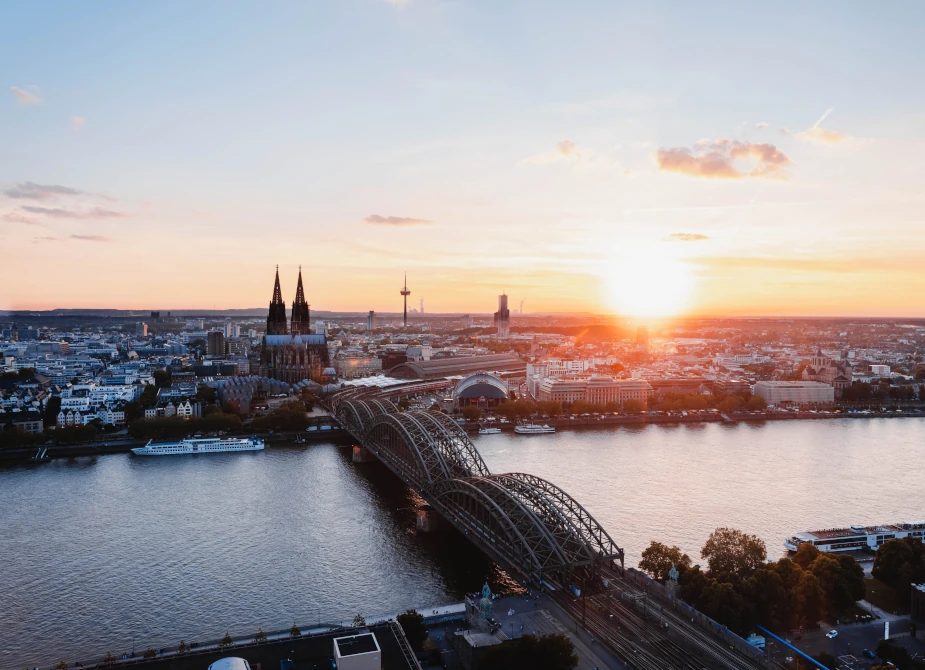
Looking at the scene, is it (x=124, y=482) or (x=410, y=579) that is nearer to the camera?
(x=410, y=579)

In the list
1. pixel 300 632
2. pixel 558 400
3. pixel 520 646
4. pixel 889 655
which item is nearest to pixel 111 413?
pixel 558 400

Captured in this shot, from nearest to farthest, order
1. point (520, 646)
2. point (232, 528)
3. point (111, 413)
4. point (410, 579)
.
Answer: point (520, 646) < point (410, 579) < point (232, 528) < point (111, 413)

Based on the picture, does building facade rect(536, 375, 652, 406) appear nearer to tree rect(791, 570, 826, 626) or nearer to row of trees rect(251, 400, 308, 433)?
row of trees rect(251, 400, 308, 433)

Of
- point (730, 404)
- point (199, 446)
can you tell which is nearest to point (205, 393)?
point (199, 446)

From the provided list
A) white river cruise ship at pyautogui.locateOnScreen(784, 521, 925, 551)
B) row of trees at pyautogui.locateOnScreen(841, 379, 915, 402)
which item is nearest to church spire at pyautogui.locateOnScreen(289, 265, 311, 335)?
row of trees at pyautogui.locateOnScreen(841, 379, 915, 402)

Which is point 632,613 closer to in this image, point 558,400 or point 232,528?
point 232,528

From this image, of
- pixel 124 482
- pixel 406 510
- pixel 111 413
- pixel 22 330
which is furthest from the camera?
pixel 22 330

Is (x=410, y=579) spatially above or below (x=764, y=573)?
below
